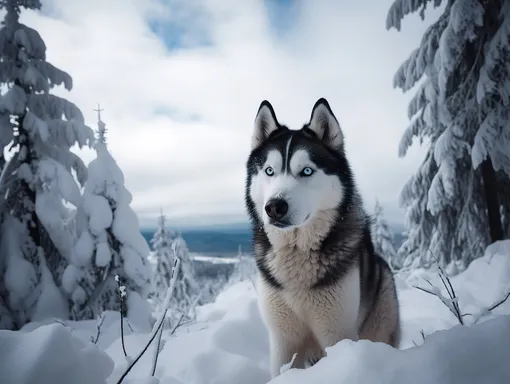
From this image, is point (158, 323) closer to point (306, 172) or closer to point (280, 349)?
point (280, 349)

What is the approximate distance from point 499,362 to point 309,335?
69.4 inches

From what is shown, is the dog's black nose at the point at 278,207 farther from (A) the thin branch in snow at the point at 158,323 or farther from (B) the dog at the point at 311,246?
(A) the thin branch in snow at the point at 158,323

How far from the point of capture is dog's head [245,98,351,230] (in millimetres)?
2479

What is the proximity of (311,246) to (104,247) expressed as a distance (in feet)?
31.3

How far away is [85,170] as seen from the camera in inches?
420

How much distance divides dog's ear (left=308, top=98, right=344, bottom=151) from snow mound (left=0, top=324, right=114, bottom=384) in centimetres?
254

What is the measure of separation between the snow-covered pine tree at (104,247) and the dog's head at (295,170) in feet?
29.2

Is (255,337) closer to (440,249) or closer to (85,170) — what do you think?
(440,249)

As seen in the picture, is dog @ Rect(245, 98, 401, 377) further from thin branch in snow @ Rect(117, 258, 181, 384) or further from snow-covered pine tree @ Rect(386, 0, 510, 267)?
snow-covered pine tree @ Rect(386, 0, 510, 267)

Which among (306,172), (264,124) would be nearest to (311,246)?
(306,172)

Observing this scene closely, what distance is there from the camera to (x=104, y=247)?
10312 millimetres

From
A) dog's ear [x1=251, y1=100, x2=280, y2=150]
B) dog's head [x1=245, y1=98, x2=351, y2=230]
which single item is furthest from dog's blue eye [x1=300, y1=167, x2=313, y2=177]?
dog's ear [x1=251, y1=100, x2=280, y2=150]

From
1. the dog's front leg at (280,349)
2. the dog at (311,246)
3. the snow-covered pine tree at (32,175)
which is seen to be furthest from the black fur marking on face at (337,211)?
the snow-covered pine tree at (32,175)

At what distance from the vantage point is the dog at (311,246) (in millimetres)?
2529
